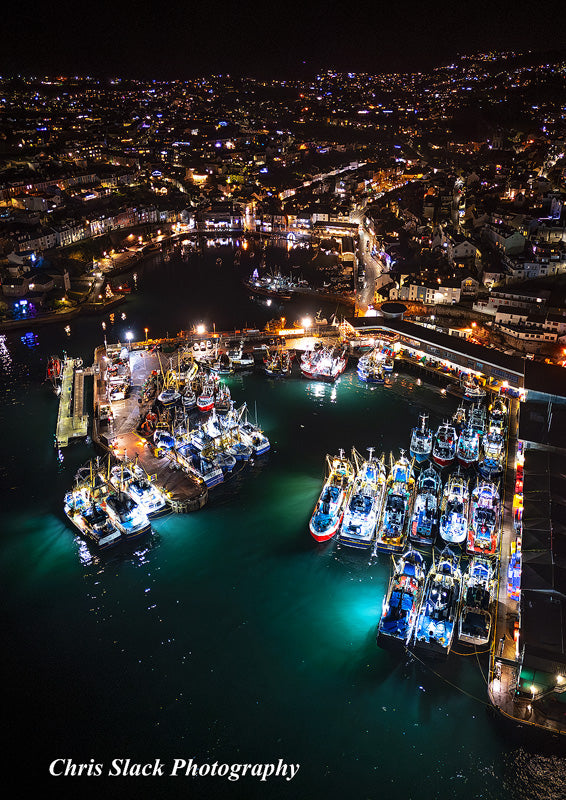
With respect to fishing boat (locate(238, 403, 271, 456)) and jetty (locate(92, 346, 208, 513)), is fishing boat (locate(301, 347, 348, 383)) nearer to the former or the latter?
fishing boat (locate(238, 403, 271, 456))

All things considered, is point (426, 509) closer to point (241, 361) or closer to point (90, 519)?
point (90, 519)

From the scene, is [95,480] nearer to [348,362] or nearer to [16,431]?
[16,431]

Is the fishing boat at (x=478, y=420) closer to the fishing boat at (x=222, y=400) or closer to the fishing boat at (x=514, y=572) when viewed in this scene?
the fishing boat at (x=514, y=572)

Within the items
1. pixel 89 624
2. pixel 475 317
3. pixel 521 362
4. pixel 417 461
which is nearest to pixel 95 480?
pixel 89 624

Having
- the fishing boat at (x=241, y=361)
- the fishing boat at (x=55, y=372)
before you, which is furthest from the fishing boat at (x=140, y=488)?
the fishing boat at (x=241, y=361)

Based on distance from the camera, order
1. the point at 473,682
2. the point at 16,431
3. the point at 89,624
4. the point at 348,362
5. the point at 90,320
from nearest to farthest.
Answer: the point at 473,682 → the point at 89,624 → the point at 16,431 → the point at 348,362 → the point at 90,320

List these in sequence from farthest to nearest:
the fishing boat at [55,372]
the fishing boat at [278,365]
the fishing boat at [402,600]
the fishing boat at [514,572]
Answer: the fishing boat at [278,365] < the fishing boat at [55,372] < the fishing boat at [514,572] < the fishing boat at [402,600]
